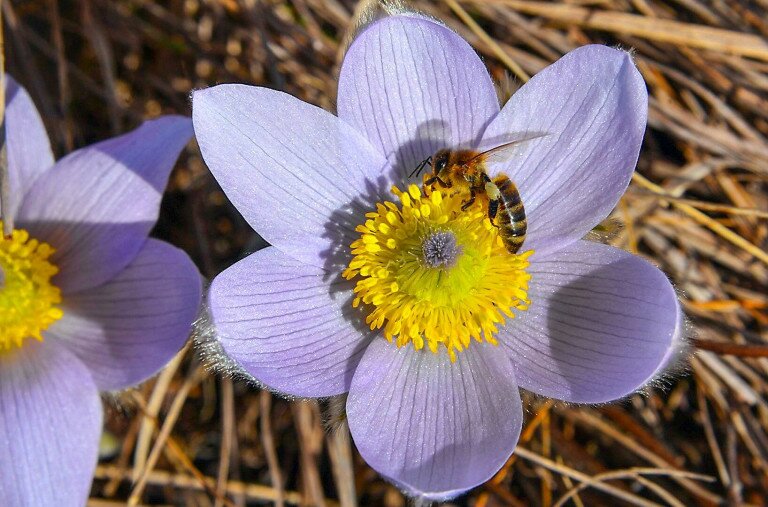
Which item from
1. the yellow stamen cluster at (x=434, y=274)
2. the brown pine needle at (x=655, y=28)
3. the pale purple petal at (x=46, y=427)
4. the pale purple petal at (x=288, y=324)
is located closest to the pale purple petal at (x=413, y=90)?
the yellow stamen cluster at (x=434, y=274)

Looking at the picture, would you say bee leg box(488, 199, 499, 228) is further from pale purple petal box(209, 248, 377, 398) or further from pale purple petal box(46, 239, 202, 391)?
pale purple petal box(46, 239, 202, 391)

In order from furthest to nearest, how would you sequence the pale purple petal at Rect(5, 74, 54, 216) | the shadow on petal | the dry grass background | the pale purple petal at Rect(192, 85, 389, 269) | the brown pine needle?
the brown pine needle < the dry grass background < the pale purple petal at Rect(5, 74, 54, 216) < the pale purple petal at Rect(192, 85, 389, 269) < the shadow on petal

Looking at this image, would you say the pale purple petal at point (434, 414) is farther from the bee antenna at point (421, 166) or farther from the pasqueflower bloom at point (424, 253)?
the bee antenna at point (421, 166)

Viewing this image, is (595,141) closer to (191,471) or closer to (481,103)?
(481,103)

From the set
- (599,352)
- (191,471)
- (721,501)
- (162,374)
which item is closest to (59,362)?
(162,374)

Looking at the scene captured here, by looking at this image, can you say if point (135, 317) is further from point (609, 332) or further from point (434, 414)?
point (609, 332)

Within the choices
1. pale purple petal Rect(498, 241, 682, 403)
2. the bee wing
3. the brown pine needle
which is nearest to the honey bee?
the bee wing
